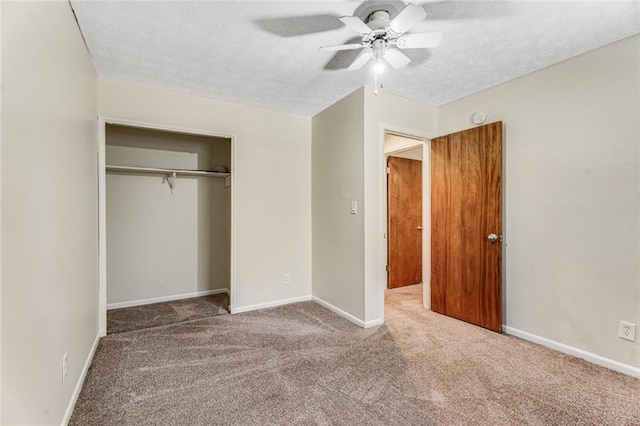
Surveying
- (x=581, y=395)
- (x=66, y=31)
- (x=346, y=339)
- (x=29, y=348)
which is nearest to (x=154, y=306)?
(x=346, y=339)

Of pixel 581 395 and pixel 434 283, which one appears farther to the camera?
pixel 434 283

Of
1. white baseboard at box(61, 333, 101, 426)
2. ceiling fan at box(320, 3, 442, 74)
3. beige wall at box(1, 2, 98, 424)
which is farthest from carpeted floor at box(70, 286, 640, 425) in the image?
ceiling fan at box(320, 3, 442, 74)

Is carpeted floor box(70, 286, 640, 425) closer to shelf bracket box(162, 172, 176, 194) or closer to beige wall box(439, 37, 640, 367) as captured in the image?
beige wall box(439, 37, 640, 367)

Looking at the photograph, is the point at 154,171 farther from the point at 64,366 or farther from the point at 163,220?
the point at 64,366

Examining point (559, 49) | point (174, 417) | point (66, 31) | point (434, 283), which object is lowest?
point (174, 417)

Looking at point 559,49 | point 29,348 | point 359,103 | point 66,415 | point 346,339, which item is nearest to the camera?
point 29,348

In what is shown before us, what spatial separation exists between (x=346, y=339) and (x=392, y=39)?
2.39 meters

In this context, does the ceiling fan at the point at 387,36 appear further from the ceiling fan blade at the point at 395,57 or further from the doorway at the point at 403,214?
the doorway at the point at 403,214

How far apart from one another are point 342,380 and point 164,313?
237 centimetres

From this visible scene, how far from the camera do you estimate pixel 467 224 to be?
3.16 metres

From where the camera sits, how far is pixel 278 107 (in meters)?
3.65

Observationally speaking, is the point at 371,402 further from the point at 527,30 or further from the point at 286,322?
the point at 527,30

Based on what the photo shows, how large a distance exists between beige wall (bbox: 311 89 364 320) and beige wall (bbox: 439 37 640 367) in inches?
54.5

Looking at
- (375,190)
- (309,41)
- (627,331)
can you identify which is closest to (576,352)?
(627,331)
